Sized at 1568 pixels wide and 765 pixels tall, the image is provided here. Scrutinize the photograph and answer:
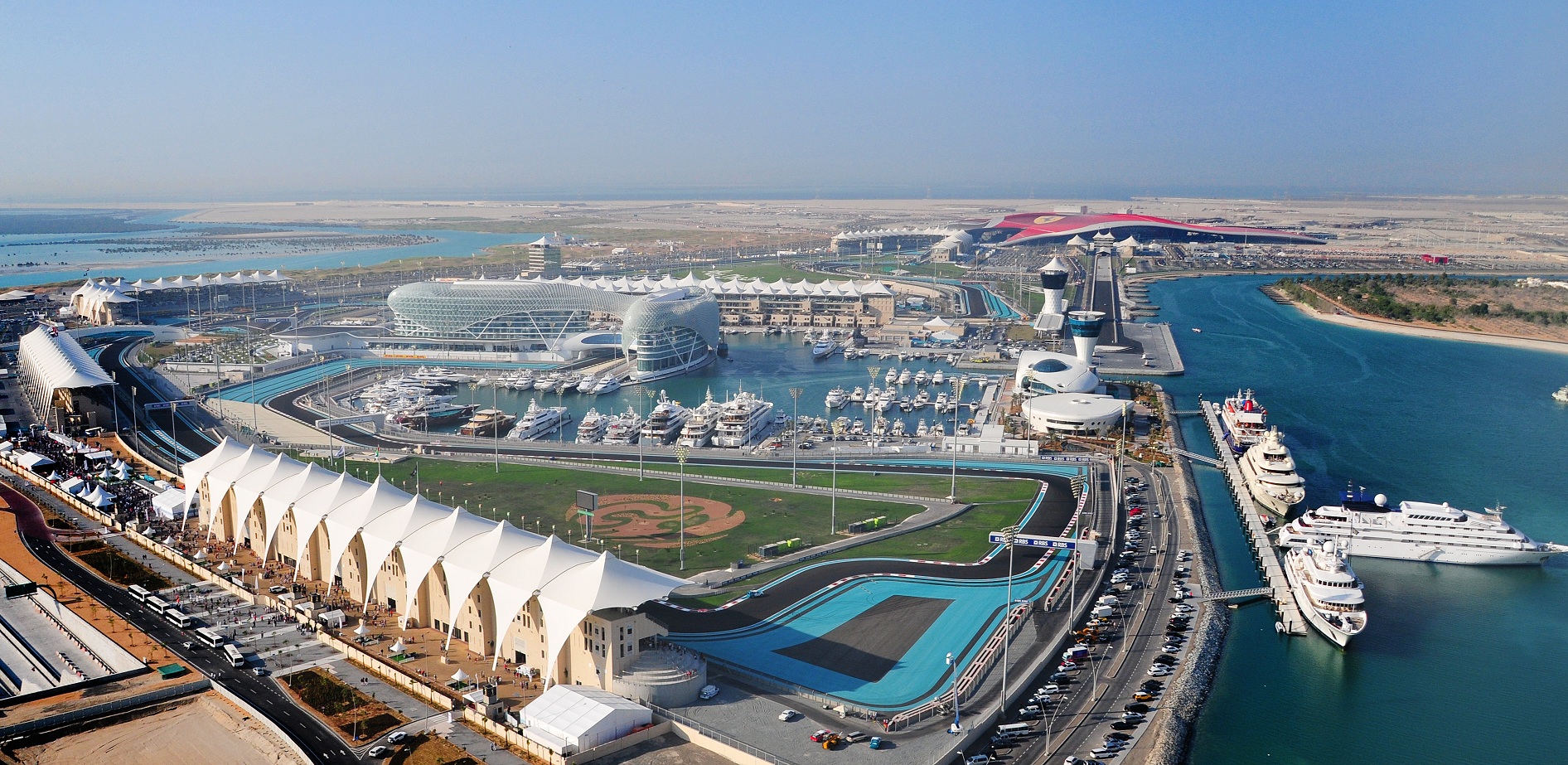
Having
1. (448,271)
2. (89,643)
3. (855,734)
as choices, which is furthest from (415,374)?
(448,271)

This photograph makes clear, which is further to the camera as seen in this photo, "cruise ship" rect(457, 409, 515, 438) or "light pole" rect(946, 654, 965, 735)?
"cruise ship" rect(457, 409, 515, 438)

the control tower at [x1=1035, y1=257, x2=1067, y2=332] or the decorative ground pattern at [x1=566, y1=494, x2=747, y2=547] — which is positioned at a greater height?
the control tower at [x1=1035, y1=257, x2=1067, y2=332]

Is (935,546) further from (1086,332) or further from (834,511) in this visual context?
(1086,332)

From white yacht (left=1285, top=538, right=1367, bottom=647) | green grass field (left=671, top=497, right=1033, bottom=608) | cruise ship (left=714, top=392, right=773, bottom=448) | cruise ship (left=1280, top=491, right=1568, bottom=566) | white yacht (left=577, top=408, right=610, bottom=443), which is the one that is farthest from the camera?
white yacht (left=577, top=408, right=610, bottom=443)

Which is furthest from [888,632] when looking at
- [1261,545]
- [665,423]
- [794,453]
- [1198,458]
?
[665,423]

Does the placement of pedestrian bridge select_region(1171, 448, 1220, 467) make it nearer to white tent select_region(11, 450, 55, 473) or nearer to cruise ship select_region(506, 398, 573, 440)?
cruise ship select_region(506, 398, 573, 440)

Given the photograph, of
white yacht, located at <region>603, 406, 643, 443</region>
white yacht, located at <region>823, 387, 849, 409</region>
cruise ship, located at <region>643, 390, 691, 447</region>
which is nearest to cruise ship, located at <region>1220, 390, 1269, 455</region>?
white yacht, located at <region>823, 387, 849, 409</region>

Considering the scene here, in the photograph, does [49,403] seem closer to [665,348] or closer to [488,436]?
[488,436]
